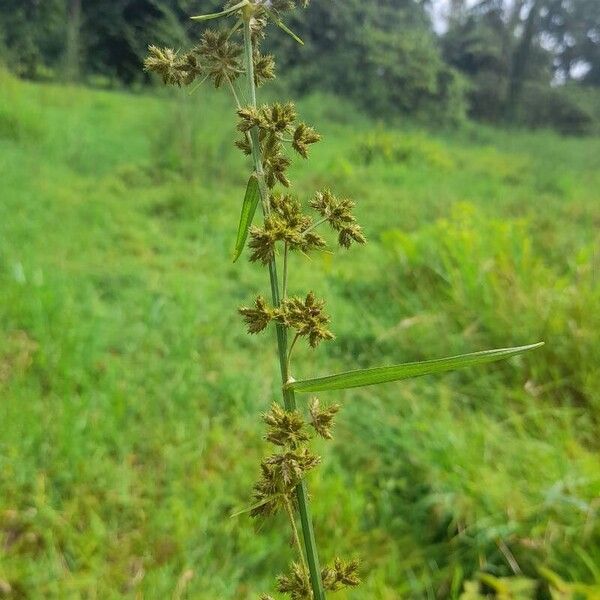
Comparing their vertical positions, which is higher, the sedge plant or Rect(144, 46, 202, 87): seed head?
Rect(144, 46, 202, 87): seed head

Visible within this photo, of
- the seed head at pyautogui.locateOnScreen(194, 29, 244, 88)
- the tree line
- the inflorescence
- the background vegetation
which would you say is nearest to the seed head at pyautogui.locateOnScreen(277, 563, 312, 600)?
the inflorescence

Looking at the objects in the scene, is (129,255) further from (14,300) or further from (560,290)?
(560,290)

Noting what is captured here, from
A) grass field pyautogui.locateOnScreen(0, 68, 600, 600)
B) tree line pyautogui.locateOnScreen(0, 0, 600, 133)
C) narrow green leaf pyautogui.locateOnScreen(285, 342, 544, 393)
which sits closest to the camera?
narrow green leaf pyautogui.locateOnScreen(285, 342, 544, 393)

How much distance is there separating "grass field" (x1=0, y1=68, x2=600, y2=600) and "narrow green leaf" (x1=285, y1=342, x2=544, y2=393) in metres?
0.23

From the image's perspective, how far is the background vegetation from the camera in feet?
5.01

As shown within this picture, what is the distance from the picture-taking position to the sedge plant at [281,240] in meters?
0.34

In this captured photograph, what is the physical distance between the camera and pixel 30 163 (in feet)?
15.4

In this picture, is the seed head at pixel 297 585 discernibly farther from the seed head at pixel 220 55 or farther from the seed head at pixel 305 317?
the seed head at pixel 220 55

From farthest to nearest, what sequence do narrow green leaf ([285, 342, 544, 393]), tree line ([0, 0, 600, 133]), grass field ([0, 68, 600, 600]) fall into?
tree line ([0, 0, 600, 133]), grass field ([0, 68, 600, 600]), narrow green leaf ([285, 342, 544, 393])

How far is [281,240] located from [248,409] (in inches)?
72.7

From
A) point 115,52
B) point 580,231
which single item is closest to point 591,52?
point 115,52

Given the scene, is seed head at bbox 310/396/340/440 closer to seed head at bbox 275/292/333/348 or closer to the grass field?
seed head at bbox 275/292/333/348

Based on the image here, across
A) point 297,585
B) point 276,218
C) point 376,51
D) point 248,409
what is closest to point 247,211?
point 276,218

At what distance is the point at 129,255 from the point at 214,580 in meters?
2.25
